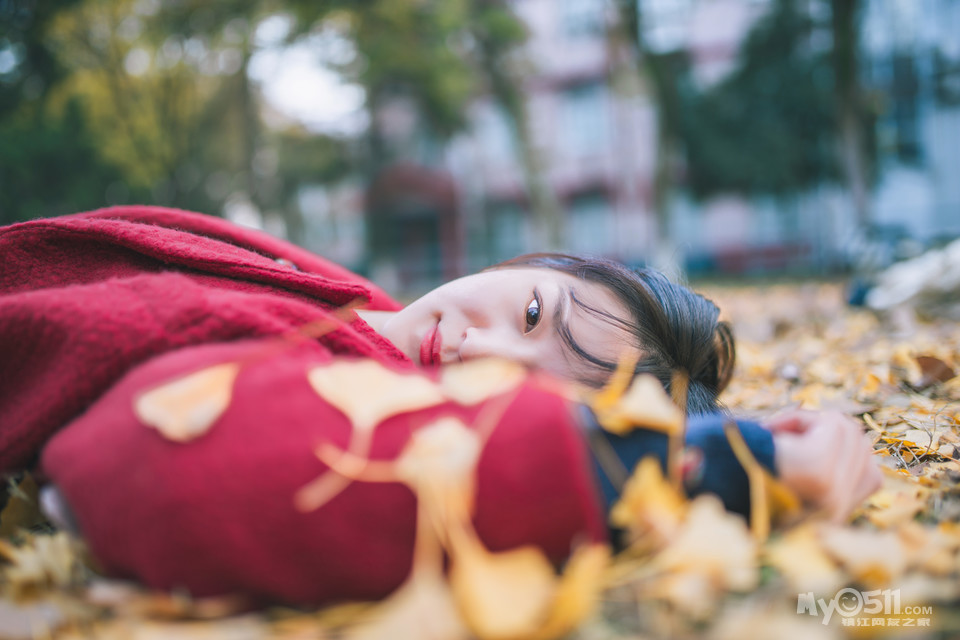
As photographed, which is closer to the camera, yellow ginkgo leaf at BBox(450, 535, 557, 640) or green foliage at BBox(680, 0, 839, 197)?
yellow ginkgo leaf at BBox(450, 535, 557, 640)

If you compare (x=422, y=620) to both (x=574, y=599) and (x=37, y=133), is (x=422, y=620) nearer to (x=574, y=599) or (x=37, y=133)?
(x=574, y=599)

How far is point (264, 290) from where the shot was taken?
44.9 inches

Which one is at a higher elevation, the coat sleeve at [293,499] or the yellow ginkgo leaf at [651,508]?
the coat sleeve at [293,499]

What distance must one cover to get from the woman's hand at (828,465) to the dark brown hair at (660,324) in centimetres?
41

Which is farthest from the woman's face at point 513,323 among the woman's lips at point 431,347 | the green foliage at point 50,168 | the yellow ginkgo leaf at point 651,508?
the green foliage at point 50,168

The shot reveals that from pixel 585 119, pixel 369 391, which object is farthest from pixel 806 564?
pixel 585 119

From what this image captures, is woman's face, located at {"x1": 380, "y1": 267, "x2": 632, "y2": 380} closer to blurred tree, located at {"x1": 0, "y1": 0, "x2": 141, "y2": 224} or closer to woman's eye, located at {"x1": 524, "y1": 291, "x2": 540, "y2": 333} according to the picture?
woman's eye, located at {"x1": 524, "y1": 291, "x2": 540, "y2": 333}

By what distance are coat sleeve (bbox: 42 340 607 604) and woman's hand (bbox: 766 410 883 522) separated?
→ 0.81 feet

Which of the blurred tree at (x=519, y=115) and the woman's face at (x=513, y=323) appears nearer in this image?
the woman's face at (x=513, y=323)

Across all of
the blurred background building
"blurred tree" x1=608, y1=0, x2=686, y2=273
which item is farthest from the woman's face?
"blurred tree" x1=608, y1=0, x2=686, y2=273

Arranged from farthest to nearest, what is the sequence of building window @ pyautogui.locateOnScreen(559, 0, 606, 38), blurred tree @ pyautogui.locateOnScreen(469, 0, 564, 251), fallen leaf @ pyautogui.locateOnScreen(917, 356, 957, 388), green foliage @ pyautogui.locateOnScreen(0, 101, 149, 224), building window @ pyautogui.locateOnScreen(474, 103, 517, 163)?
building window @ pyautogui.locateOnScreen(474, 103, 517, 163), building window @ pyautogui.locateOnScreen(559, 0, 606, 38), blurred tree @ pyautogui.locateOnScreen(469, 0, 564, 251), green foliage @ pyautogui.locateOnScreen(0, 101, 149, 224), fallen leaf @ pyautogui.locateOnScreen(917, 356, 957, 388)

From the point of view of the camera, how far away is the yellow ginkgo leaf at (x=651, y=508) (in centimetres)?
68

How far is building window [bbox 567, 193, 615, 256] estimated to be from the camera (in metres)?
17.6

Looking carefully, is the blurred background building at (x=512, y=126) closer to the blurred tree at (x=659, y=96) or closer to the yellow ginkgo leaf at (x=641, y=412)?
the blurred tree at (x=659, y=96)
